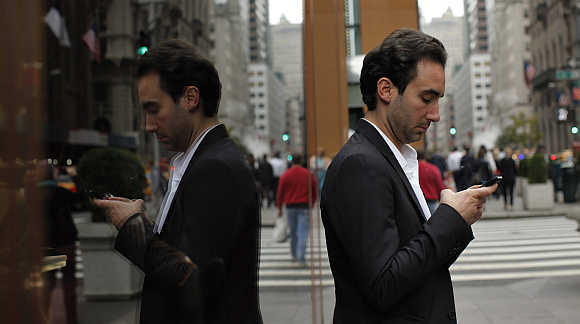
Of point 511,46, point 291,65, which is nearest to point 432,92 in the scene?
point 291,65

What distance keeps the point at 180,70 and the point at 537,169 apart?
59.5 ft

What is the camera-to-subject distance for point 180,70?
1588mm

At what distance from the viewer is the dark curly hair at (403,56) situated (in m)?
1.77

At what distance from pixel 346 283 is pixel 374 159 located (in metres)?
0.38

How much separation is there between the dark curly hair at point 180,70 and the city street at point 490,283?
0.59 m

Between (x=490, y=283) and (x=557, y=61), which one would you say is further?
(x=557, y=61)

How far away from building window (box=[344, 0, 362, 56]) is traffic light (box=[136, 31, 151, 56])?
9.46 ft

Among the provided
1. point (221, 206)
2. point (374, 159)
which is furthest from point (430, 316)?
point (221, 206)

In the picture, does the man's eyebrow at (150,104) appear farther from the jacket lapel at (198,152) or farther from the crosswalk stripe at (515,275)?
the crosswalk stripe at (515,275)

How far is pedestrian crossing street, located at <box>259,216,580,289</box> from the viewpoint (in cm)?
661

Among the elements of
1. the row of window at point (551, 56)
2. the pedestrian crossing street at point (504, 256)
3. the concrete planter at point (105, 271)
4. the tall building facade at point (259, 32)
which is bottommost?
the pedestrian crossing street at point (504, 256)

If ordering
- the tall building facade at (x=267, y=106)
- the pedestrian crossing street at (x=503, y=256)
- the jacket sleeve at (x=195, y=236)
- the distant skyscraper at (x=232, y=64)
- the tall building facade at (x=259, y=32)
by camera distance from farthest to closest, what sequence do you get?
the pedestrian crossing street at (x=503, y=256)
the tall building facade at (x=259, y=32)
the tall building facade at (x=267, y=106)
the distant skyscraper at (x=232, y=64)
the jacket sleeve at (x=195, y=236)

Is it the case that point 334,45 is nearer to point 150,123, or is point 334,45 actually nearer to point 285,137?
point 285,137

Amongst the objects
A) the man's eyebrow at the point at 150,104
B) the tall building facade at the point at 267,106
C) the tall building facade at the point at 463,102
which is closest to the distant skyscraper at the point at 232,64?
the tall building facade at the point at 267,106
